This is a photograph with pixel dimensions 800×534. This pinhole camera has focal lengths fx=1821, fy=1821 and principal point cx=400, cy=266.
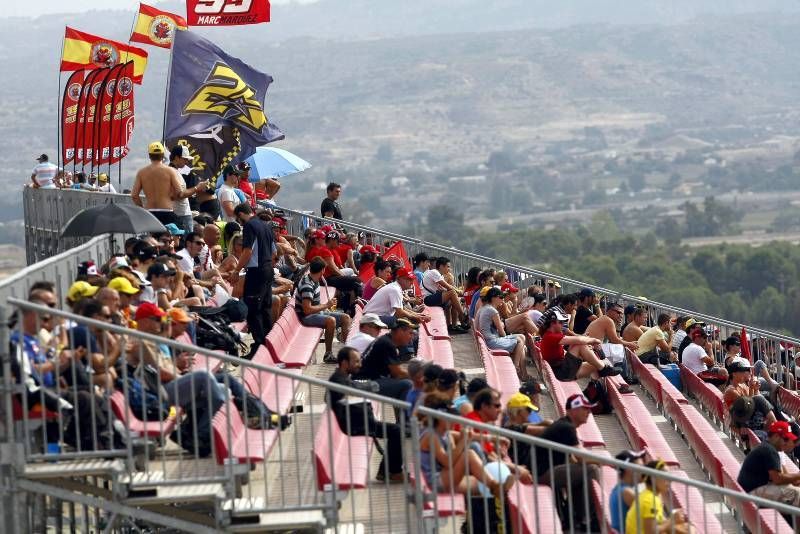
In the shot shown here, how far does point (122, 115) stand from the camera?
3005cm

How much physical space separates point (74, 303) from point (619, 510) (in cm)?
399

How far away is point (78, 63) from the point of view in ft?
105

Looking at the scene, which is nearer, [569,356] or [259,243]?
[259,243]

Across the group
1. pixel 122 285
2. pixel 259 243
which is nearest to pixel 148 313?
pixel 122 285

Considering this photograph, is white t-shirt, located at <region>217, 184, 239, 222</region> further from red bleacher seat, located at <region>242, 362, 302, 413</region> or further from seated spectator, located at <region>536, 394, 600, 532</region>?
seated spectator, located at <region>536, 394, 600, 532</region>

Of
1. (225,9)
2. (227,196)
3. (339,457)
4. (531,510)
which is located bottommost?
(531,510)

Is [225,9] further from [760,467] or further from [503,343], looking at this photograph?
[760,467]

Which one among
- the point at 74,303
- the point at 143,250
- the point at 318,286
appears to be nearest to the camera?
the point at 74,303

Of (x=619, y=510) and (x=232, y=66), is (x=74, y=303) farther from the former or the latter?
(x=232, y=66)

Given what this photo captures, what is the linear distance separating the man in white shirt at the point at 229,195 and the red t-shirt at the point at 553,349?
4.21 m

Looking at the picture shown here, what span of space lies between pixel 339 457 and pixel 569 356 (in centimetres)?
764

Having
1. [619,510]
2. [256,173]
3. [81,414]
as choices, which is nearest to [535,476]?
[619,510]

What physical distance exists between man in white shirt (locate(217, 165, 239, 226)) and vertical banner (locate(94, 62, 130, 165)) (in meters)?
6.03

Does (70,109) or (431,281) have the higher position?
(70,109)
